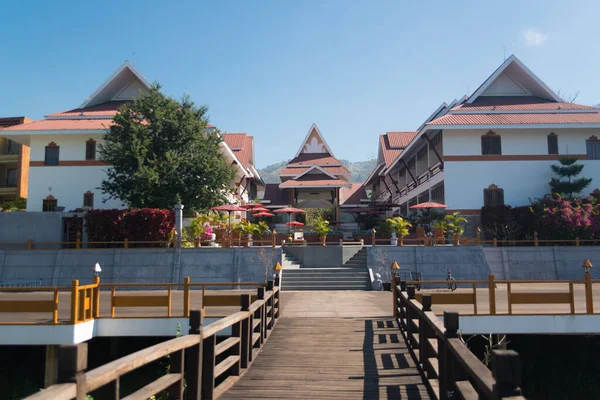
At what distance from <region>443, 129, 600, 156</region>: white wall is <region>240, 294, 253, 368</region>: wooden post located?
22.0 m

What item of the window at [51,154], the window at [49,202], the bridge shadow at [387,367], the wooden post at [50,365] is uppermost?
the window at [51,154]

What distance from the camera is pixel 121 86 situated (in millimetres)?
32594

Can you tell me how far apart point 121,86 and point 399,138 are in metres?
23.3

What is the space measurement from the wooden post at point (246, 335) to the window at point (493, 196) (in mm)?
22285

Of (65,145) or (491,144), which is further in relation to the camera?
(65,145)

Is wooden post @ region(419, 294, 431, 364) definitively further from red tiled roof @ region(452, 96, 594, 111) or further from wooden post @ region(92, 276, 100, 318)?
red tiled roof @ region(452, 96, 594, 111)

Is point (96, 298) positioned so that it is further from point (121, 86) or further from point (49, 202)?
point (121, 86)

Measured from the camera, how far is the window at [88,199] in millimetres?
28781

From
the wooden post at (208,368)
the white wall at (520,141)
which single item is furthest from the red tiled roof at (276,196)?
the wooden post at (208,368)

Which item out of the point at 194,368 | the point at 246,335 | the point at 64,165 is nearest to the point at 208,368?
the point at 194,368

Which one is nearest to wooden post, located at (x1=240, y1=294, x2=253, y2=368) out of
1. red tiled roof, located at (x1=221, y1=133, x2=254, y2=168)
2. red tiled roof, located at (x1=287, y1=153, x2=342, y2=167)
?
red tiled roof, located at (x1=221, y1=133, x2=254, y2=168)

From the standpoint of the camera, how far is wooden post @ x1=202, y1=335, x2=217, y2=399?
18.6ft

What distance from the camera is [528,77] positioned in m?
31.1

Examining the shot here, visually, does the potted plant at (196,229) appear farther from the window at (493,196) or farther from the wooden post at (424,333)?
the wooden post at (424,333)
